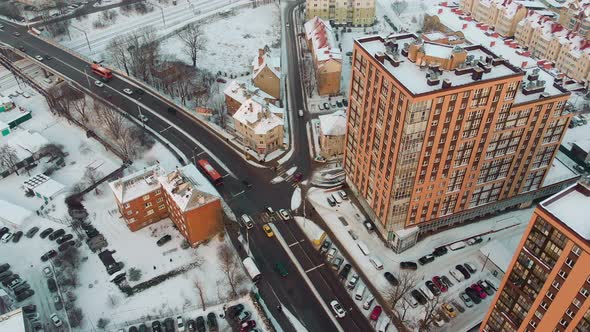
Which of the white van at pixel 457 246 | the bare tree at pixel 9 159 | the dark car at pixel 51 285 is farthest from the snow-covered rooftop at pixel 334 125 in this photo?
the bare tree at pixel 9 159

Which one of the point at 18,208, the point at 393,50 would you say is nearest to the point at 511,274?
the point at 393,50

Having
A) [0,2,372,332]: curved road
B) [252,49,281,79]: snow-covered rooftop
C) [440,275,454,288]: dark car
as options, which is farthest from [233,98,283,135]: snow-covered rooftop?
[440,275,454,288]: dark car

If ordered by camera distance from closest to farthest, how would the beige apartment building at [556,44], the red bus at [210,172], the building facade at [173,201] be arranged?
the building facade at [173,201], the red bus at [210,172], the beige apartment building at [556,44]

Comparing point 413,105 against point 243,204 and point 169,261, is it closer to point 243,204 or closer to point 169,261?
point 243,204

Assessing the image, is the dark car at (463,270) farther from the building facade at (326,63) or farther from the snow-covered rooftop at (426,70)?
the building facade at (326,63)

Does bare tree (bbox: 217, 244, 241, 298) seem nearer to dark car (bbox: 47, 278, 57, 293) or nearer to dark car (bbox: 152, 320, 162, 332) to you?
dark car (bbox: 152, 320, 162, 332)

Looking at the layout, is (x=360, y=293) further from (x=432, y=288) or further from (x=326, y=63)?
(x=326, y=63)

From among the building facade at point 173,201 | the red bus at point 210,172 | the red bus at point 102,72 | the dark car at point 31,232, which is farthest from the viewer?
the red bus at point 102,72
